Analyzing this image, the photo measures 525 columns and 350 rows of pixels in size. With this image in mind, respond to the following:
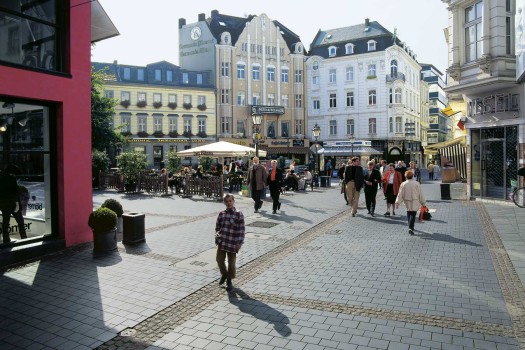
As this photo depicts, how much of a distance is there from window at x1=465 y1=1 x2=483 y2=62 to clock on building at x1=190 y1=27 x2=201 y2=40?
3700cm

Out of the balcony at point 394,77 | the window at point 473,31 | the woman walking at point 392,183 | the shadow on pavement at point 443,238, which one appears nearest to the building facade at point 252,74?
the balcony at point 394,77

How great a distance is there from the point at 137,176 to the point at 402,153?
3619 cm

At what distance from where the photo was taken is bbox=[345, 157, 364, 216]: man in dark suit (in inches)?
557

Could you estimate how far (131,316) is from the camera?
5.68 m

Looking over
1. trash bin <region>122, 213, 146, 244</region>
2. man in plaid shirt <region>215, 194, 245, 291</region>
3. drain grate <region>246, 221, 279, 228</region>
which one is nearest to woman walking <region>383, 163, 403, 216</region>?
drain grate <region>246, 221, 279, 228</region>

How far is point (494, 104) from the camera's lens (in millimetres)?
16609

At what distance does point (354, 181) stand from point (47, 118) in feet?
30.5

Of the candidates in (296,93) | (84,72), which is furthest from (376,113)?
(84,72)

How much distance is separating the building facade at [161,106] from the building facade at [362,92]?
1370 centimetres

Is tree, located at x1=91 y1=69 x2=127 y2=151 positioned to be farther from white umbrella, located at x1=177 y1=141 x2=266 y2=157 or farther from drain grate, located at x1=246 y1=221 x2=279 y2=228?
drain grate, located at x1=246 y1=221 x2=279 y2=228

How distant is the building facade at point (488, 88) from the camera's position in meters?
15.6

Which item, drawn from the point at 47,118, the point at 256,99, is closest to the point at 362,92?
the point at 256,99

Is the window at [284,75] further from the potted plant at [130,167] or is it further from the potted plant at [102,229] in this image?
the potted plant at [102,229]

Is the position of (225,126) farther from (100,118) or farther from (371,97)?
(100,118)
